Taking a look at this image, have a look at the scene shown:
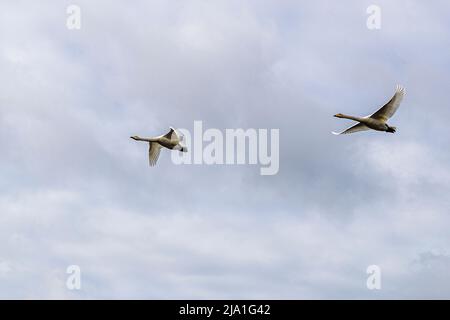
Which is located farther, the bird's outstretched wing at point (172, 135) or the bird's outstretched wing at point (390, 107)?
the bird's outstretched wing at point (172, 135)

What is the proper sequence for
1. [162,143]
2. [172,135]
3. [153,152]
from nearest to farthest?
[172,135] → [162,143] → [153,152]

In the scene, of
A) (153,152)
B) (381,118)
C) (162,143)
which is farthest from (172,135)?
(381,118)

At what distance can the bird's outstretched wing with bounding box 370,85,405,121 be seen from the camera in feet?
248

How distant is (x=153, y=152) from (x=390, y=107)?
2676 centimetres

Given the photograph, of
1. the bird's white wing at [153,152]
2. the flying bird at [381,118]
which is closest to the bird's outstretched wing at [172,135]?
the bird's white wing at [153,152]

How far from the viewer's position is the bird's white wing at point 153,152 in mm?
84812

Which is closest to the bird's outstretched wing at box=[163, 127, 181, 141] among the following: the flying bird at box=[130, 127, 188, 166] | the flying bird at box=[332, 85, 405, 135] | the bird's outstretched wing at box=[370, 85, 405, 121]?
the flying bird at box=[130, 127, 188, 166]

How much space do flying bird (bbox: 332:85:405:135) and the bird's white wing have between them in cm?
2012

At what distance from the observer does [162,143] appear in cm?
8394

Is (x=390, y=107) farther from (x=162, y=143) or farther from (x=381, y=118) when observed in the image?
(x=162, y=143)

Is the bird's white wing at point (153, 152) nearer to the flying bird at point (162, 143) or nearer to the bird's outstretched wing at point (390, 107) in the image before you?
the flying bird at point (162, 143)
